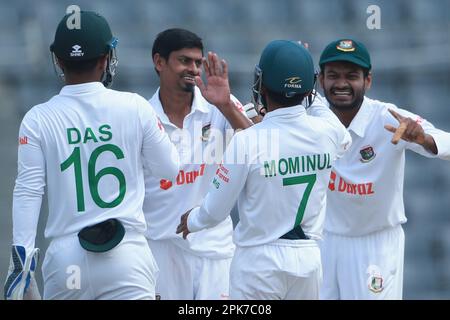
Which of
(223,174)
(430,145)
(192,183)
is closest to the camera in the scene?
(223,174)

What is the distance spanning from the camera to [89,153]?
209 inches

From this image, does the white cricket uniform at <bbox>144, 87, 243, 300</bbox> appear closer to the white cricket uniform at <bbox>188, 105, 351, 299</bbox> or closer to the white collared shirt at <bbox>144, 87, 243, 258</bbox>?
the white collared shirt at <bbox>144, 87, 243, 258</bbox>

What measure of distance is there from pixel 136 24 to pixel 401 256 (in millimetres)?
4945

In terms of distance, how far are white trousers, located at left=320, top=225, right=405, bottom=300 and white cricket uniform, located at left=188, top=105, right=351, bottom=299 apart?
1196mm

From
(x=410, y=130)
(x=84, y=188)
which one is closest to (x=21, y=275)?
(x=84, y=188)

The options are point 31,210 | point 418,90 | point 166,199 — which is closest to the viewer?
point 31,210

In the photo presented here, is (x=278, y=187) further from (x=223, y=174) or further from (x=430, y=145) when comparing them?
(x=430, y=145)

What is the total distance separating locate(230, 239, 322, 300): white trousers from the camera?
213 inches

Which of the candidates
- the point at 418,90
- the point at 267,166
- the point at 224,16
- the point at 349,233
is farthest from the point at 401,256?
the point at 224,16

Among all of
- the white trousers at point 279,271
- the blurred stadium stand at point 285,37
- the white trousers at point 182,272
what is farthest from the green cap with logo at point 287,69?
the blurred stadium stand at point 285,37

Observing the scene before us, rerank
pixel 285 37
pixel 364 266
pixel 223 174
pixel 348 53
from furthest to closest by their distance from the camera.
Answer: pixel 285 37
pixel 364 266
pixel 348 53
pixel 223 174

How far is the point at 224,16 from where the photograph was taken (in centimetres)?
1115

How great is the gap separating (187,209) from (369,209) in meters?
1.00
